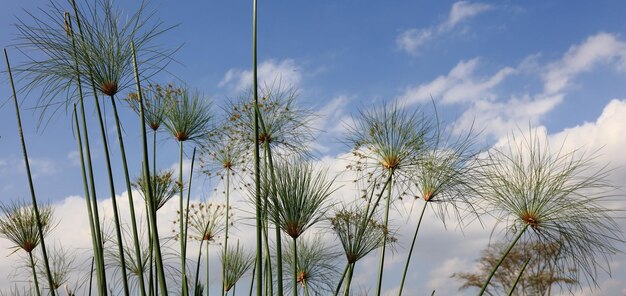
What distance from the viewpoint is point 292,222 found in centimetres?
385

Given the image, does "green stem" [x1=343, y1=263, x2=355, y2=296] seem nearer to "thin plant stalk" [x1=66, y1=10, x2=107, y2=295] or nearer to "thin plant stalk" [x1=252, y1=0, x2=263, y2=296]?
"thin plant stalk" [x1=252, y1=0, x2=263, y2=296]

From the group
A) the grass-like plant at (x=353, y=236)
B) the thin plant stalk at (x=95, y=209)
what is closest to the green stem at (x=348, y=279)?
the grass-like plant at (x=353, y=236)

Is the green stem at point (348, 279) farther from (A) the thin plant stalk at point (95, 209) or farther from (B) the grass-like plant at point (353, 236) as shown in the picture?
(A) the thin plant stalk at point (95, 209)

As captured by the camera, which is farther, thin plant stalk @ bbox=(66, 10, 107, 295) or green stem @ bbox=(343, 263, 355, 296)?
green stem @ bbox=(343, 263, 355, 296)

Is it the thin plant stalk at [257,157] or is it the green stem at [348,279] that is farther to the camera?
the green stem at [348,279]

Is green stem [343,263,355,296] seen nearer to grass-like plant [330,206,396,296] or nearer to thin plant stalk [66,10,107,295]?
grass-like plant [330,206,396,296]

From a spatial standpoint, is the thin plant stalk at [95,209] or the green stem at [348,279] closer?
the thin plant stalk at [95,209]

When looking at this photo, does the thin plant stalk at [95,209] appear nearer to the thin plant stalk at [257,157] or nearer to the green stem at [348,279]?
the thin plant stalk at [257,157]

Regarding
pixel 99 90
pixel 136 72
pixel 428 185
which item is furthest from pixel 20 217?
pixel 428 185

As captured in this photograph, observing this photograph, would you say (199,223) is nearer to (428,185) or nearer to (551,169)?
(428,185)

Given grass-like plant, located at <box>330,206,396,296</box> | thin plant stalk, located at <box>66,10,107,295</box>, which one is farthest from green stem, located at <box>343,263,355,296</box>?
thin plant stalk, located at <box>66,10,107,295</box>

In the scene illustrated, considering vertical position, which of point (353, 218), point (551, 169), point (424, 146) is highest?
point (424, 146)

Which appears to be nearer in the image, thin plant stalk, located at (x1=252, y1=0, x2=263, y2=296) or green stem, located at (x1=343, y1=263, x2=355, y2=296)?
thin plant stalk, located at (x1=252, y1=0, x2=263, y2=296)

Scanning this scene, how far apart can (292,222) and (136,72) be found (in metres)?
1.25
